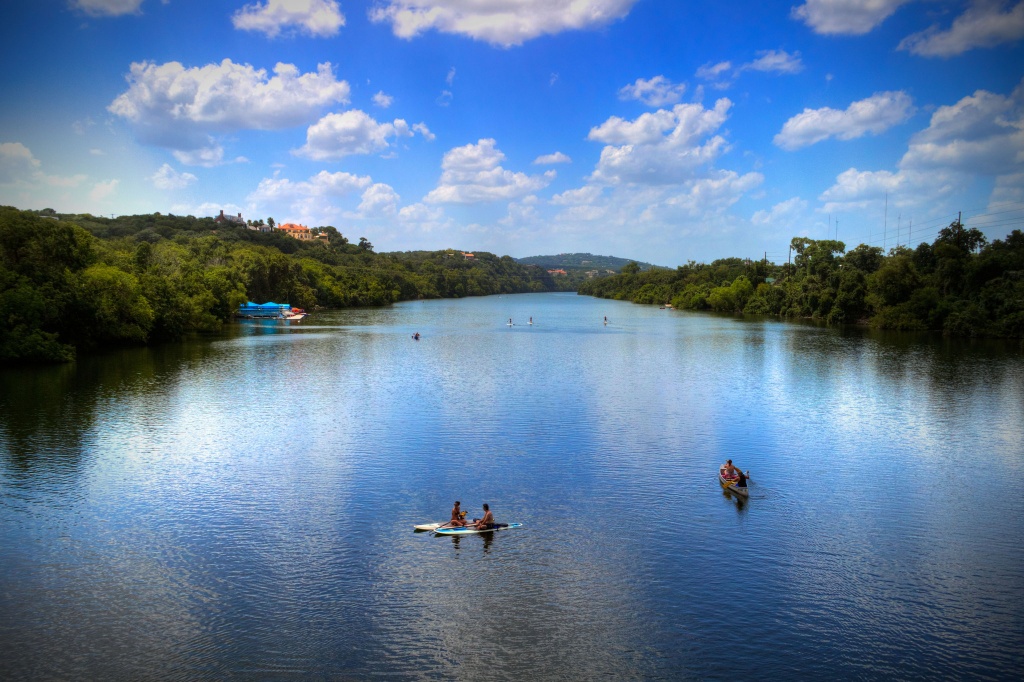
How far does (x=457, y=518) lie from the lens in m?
20.7

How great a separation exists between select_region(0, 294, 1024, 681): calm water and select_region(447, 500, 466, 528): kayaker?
619 millimetres

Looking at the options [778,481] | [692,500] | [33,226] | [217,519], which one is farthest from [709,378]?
[33,226]

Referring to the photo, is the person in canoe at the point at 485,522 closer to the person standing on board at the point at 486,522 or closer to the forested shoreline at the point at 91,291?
the person standing on board at the point at 486,522

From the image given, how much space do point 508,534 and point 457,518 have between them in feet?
5.24

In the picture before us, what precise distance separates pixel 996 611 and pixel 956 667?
10.5 ft

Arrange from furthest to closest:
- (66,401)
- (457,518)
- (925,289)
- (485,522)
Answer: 1. (925,289)
2. (66,401)
3. (457,518)
4. (485,522)

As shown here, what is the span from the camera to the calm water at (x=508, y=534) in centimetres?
1466

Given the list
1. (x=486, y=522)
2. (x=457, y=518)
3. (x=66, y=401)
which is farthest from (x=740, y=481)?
(x=66, y=401)

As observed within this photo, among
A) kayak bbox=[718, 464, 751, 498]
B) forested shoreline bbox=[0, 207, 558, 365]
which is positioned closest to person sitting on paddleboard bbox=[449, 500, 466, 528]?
kayak bbox=[718, 464, 751, 498]

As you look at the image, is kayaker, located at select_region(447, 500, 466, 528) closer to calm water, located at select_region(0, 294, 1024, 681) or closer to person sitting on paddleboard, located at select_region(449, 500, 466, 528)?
person sitting on paddleboard, located at select_region(449, 500, 466, 528)

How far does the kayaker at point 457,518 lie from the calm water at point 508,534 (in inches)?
24.4

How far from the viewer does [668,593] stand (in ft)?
55.8

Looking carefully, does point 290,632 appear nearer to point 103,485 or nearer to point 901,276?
point 103,485

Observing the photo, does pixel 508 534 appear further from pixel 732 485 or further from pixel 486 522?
pixel 732 485
